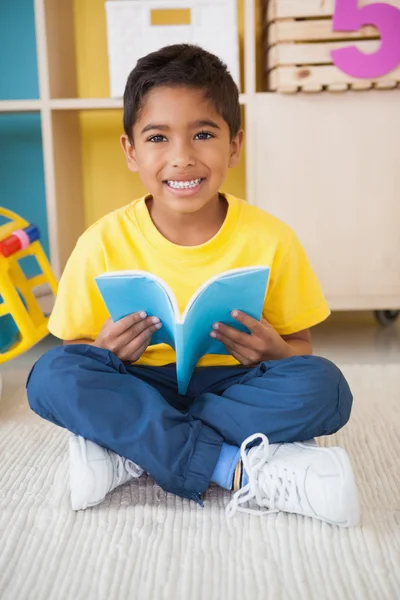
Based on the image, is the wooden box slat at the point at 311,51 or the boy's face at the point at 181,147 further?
the wooden box slat at the point at 311,51

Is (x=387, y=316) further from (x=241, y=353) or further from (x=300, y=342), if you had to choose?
(x=241, y=353)

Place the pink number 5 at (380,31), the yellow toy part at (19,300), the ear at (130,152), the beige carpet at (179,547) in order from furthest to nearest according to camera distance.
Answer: the pink number 5 at (380,31) < the yellow toy part at (19,300) < the ear at (130,152) < the beige carpet at (179,547)

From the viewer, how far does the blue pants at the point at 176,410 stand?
2.41 ft

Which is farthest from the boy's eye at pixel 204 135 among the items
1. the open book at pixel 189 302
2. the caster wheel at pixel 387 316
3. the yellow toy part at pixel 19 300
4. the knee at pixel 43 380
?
the caster wheel at pixel 387 316

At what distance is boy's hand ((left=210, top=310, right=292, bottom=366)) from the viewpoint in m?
0.80

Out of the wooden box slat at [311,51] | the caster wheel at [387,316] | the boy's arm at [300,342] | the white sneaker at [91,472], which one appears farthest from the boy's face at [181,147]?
the caster wheel at [387,316]

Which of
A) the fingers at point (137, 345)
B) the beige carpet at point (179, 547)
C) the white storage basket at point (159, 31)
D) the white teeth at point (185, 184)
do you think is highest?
the white storage basket at point (159, 31)

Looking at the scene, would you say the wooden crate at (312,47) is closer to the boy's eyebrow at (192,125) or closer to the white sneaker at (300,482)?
the boy's eyebrow at (192,125)

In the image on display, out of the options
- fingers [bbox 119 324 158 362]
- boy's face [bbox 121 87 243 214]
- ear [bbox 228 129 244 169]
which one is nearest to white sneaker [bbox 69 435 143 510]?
fingers [bbox 119 324 158 362]

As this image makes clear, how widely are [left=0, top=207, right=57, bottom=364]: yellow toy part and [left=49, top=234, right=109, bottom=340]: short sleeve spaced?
0.36 metres

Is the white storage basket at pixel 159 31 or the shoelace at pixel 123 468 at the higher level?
the white storage basket at pixel 159 31

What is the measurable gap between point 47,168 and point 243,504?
1005 millimetres

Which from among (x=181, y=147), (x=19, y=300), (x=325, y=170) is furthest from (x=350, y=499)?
(x=325, y=170)

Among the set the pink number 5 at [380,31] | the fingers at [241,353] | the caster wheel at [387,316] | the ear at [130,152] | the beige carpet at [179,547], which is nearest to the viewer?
the beige carpet at [179,547]
